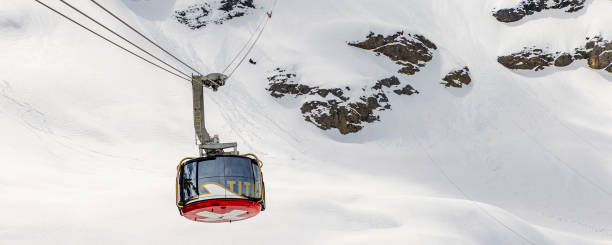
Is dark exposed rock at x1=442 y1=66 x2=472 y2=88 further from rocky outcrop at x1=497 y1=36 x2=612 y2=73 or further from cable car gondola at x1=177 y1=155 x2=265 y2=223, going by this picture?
cable car gondola at x1=177 y1=155 x2=265 y2=223

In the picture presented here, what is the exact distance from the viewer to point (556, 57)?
65.0 metres

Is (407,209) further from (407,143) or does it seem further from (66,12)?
(66,12)

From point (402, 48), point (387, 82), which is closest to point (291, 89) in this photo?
point (387, 82)

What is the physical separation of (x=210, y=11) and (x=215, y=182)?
62552 millimetres

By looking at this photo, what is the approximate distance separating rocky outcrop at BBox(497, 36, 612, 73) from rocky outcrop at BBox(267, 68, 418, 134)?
19.0 meters

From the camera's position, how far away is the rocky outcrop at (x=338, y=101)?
52.8 meters

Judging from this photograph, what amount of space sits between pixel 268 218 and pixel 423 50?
46.6 metres

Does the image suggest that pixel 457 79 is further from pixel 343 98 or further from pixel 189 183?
pixel 189 183

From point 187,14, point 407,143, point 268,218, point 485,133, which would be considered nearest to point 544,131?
point 485,133

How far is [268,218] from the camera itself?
2316 centimetres

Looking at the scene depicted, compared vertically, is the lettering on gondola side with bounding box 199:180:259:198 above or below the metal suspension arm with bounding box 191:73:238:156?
below

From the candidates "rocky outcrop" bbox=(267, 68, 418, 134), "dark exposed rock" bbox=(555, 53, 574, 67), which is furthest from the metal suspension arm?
"dark exposed rock" bbox=(555, 53, 574, 67)

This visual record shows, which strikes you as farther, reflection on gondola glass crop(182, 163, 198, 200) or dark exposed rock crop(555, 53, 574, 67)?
dark exposed rock crop(555, 53, 574, 67)

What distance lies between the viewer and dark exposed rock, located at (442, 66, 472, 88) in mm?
58406
